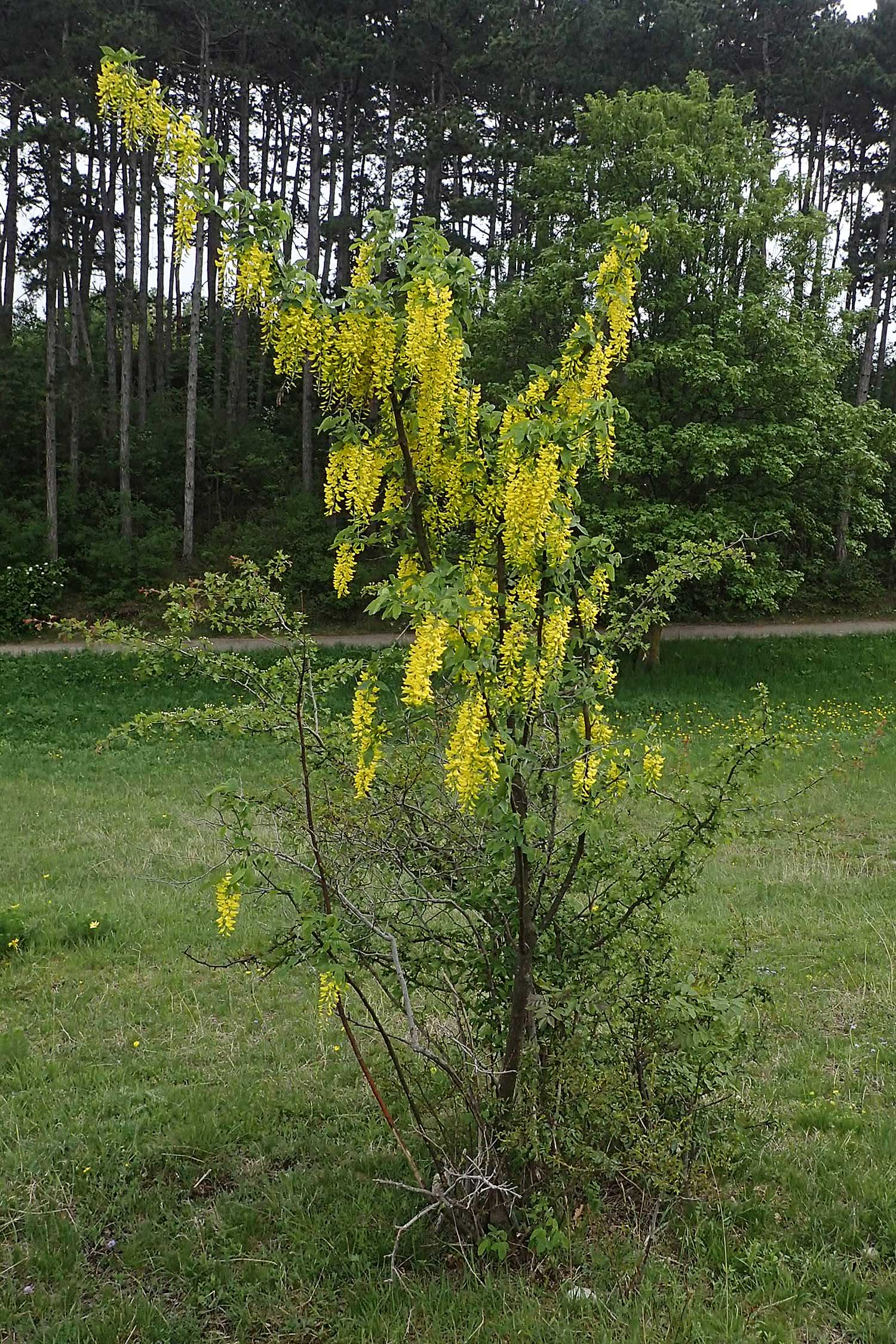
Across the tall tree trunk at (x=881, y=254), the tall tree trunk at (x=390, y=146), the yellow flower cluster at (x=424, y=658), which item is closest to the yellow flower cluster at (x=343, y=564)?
the yellow flower cluster at (x=424, y=658)

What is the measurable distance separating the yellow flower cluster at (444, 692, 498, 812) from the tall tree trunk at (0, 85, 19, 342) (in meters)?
21.8

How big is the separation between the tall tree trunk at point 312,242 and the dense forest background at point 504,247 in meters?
0.08

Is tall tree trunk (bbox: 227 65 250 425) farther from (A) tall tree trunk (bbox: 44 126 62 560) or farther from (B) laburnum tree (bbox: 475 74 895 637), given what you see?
(B) laburnum tree (bbox: 475 74 895 637)

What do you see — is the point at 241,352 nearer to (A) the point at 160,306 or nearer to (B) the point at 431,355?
(A) the point at 160,306

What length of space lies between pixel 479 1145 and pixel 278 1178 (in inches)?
37.2

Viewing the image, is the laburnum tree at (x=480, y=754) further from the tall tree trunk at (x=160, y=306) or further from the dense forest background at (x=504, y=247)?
the tall tree trunk at (x=160, y=306)

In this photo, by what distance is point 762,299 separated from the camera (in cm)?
1417

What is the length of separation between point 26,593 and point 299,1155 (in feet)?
52.5

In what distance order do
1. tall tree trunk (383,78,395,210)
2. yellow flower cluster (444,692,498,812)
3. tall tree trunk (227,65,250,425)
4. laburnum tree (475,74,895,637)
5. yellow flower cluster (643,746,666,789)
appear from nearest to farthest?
yellow flower cluster (444,692,498,812), yellow flower cluster (643,746,666,789), laburnum tree (475,74,895,637), tall tree trunk (383,78,395,210), tall tree trunk (227,65,250,425)

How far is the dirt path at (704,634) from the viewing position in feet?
52.2

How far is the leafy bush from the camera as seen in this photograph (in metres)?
17.1

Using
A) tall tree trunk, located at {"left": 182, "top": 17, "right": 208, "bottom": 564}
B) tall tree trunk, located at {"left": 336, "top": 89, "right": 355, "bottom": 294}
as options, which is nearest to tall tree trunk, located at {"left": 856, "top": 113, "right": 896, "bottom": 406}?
tall tree trunk, located at {"left": 336, "top": 89, "right": 355, "bottom": 294}

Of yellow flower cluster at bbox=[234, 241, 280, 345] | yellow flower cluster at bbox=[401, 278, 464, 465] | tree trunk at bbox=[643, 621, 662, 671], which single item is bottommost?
tree trunk at bbox=[643, 621, 662, 671]

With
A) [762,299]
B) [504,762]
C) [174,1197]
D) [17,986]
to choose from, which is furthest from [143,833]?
[762,299]
